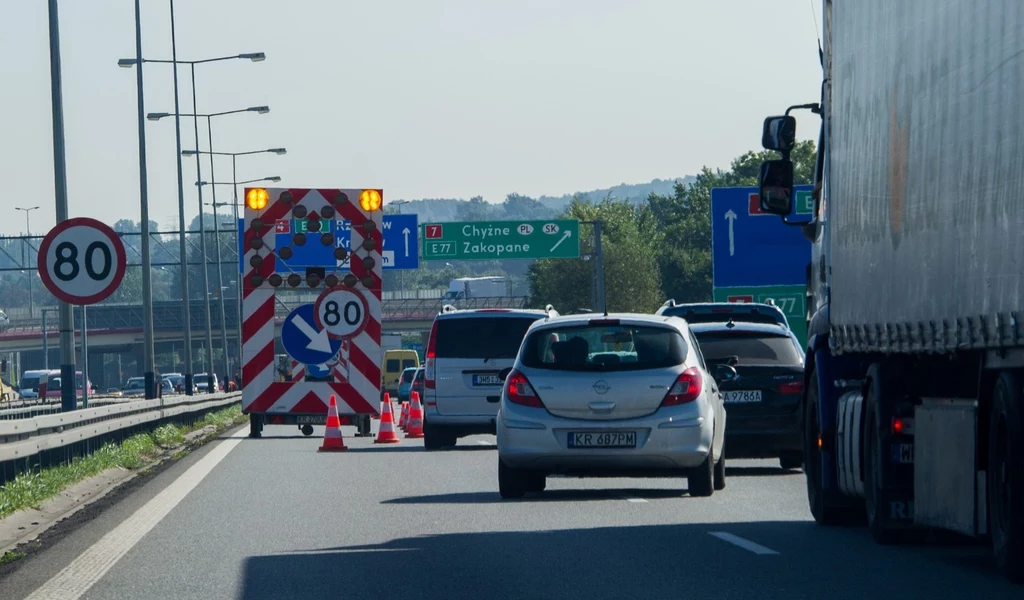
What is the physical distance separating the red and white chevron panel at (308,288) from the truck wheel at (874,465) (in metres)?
15.9

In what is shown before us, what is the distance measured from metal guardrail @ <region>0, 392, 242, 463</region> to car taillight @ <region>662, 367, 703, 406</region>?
4920 mm

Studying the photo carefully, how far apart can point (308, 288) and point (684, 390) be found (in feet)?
44.4

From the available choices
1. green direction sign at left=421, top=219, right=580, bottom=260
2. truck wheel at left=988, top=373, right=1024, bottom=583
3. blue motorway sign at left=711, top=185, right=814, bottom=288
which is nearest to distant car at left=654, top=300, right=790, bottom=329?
truck wheel at left=988, top=373, right=1024, bottom=583

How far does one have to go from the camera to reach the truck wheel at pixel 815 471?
529 inches

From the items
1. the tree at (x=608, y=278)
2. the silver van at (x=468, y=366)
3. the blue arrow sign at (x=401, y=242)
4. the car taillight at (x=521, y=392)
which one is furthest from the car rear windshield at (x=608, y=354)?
the tree at (x=608, y=278)

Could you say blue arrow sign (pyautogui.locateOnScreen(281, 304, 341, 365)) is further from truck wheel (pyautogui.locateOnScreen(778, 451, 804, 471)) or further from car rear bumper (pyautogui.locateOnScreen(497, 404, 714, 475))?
car rear bumper (pyautogui.locateOnScreen(497, 404, 714, 475))

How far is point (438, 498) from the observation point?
655 inches

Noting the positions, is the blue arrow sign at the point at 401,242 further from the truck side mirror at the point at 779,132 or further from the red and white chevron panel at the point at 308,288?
the truck side mirror at the point at 779,132

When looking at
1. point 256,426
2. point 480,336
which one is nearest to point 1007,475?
point 480,336

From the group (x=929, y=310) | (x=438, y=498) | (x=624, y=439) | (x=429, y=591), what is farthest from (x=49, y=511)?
(x=929, y=310)

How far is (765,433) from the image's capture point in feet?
63.2

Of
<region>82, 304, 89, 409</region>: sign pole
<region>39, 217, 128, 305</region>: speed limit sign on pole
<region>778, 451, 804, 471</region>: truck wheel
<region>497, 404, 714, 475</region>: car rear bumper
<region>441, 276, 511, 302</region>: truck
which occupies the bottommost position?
<region>441, 276, 511, 302</region>: truck

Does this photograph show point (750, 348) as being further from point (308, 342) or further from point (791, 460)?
point (308, 342)

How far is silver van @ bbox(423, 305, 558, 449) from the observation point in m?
25.2
